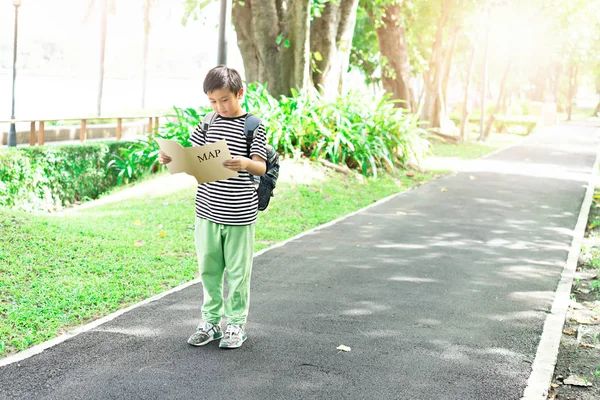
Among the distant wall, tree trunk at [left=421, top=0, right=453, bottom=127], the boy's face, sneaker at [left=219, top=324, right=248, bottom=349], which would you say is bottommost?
sneaker at [left=219, top=324, right=248, bottom=349]

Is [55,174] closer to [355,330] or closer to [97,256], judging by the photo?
[97,256]

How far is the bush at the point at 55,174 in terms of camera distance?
34.4ft

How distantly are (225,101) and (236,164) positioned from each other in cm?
43

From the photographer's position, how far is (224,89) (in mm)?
4688

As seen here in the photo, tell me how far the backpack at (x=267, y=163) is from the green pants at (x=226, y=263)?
23 centimetres

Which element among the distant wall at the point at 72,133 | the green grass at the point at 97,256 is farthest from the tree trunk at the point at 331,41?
the green grass at the point at 97,256

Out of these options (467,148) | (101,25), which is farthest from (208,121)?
(101,25)

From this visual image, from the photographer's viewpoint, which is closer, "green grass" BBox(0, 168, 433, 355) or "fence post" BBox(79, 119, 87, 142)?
"green grass" BBox(0, 168, 433, 355)

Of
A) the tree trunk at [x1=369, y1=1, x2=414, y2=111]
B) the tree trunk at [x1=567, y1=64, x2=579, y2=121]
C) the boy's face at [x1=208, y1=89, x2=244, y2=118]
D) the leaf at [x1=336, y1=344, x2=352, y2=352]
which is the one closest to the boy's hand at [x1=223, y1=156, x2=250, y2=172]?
the boy's face at [x1=208, y1=89, x2=244, y2=118]

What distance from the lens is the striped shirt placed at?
4852 mm

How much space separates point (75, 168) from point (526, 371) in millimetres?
9246

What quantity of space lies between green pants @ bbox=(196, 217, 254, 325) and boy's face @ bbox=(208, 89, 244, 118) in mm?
710

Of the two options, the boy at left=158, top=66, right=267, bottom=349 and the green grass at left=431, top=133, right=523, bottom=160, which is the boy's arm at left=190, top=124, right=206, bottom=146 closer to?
the boy at left=158, top=66, right=267, bottom=349

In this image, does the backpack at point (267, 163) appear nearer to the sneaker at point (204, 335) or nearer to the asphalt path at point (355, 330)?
the sneaker at point (204, 335)
